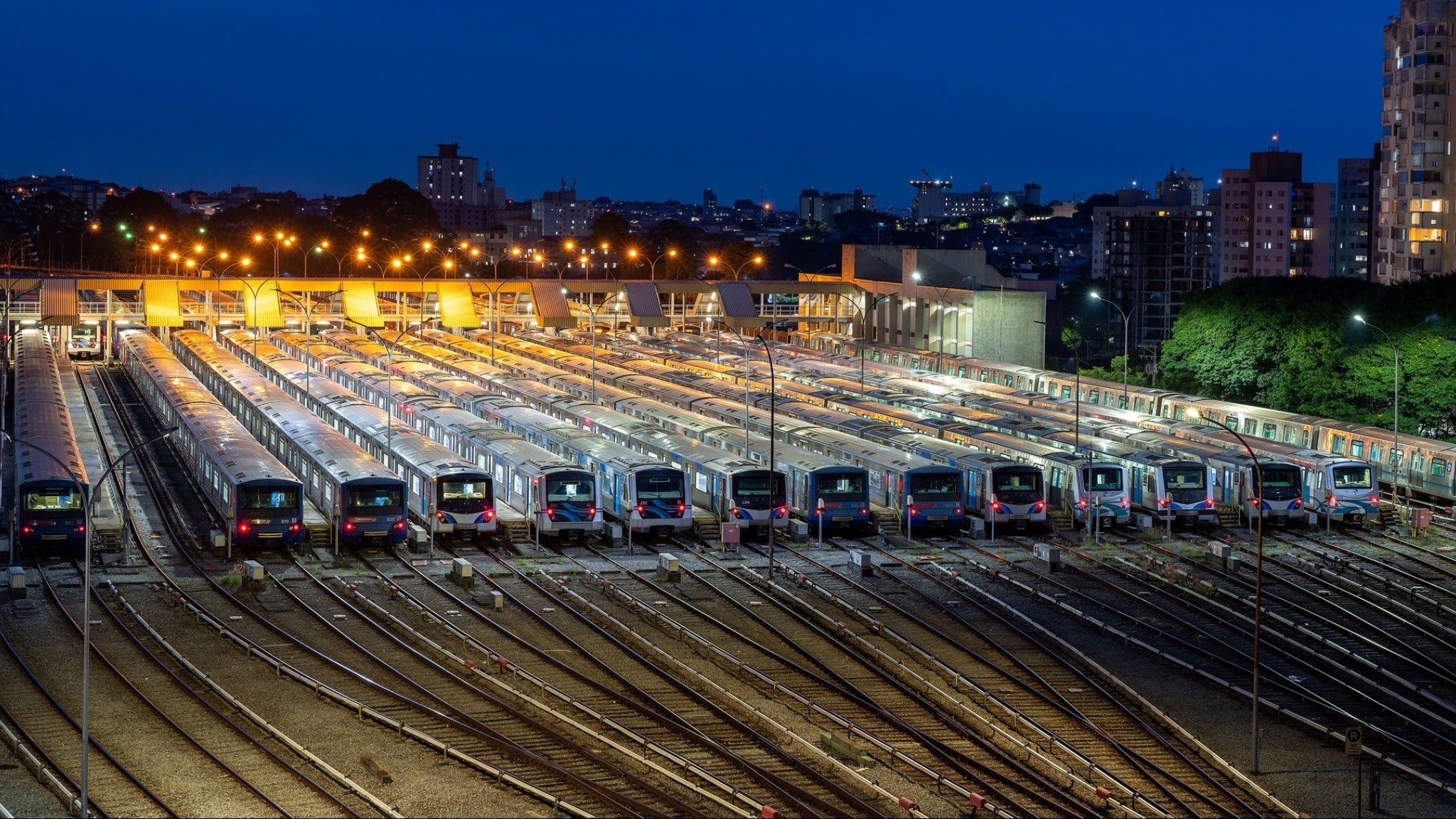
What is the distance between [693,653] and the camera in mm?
36875

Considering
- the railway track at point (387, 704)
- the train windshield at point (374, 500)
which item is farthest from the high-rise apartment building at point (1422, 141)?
the railway track at point (387, 704)

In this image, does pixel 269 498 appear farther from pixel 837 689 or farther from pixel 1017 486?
pixel 1017 486

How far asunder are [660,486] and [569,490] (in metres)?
2.55

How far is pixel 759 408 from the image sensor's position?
65188mm

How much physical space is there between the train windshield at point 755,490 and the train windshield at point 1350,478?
16894 millimetres

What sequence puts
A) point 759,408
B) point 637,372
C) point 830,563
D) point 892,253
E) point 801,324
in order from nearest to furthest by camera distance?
point 830,563, point 759,408, point 637,372, point 892,253, point 801,324

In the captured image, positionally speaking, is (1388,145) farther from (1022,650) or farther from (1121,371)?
(1022,650)

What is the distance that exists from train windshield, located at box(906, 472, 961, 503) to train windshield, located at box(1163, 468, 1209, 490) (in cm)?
→ 648

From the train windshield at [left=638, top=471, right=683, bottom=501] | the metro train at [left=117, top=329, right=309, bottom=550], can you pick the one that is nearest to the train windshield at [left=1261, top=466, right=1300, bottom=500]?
the train windshield at [left=638, top=471, right=683, bottom=501]

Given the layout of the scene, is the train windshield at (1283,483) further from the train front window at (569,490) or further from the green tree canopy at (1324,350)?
the train front window at (569,490)

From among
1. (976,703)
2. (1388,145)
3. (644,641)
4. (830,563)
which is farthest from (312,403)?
(1388,145)

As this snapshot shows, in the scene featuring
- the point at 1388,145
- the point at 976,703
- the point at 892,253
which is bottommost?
the point at 976,703

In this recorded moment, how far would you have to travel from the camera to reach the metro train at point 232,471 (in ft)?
153

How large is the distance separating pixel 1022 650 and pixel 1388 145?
106450 mm
